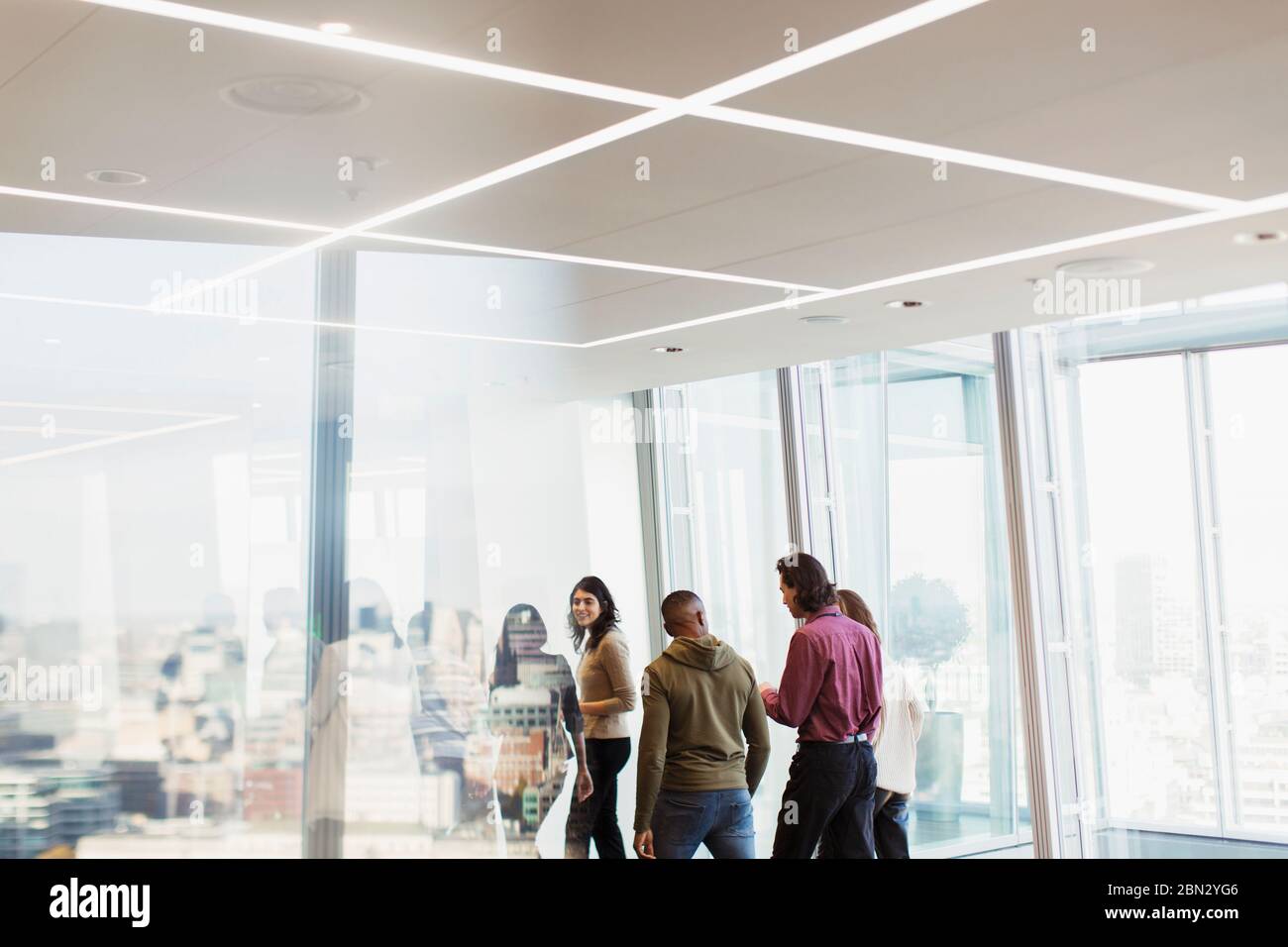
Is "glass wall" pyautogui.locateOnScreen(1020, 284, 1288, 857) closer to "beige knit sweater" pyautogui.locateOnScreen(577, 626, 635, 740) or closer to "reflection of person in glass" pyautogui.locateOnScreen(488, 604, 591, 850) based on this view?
"beige knit sweater" pyautogui.locateOnScreen(577, 626, 635, 740)

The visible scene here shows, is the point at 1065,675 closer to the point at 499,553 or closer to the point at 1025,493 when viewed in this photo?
the point at 1025,493

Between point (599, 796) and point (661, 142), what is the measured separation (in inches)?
126

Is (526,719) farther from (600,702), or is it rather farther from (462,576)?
(600,702)

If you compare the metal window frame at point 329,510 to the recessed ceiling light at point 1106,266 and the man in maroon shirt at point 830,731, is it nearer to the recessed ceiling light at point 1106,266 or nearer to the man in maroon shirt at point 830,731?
the man in maroon shirt at point 830,731

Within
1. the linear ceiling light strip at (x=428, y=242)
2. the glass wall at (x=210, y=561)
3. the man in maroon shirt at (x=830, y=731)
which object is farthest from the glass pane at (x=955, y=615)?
the glass wall at (x=210, y=561)

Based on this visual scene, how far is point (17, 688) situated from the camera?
370cm

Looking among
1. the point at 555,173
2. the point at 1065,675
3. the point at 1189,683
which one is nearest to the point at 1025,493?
the point at 1065,675

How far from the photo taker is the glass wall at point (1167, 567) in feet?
21.6

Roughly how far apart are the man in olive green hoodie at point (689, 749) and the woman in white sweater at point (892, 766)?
648 millimetres

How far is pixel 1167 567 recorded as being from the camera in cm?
727

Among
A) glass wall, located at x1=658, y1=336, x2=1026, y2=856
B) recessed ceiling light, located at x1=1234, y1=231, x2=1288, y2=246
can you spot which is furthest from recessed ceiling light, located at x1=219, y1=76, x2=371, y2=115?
glass wall, located at x1=658, y1=336, x2=1026, y2=856

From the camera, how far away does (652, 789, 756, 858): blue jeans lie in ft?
15.0

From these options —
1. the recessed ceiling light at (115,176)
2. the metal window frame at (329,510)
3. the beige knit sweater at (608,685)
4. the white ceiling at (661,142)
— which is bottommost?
the beige knit sweater at (608,685)
